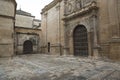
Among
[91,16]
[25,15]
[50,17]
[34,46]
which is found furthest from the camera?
[25,15]

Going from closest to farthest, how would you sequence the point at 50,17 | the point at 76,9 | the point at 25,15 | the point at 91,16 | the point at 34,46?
the point at 91,16, the point at 76,9, the point at 50,17, the point at 34,46, the point at 25,15

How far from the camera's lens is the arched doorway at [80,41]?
9362mm

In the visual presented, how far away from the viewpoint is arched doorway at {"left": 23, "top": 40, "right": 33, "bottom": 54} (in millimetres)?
15312

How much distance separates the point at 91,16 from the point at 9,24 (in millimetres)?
6402

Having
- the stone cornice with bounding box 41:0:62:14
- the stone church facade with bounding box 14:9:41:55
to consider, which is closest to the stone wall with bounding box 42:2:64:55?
the stone cornice with bounding box 41:0:62:14

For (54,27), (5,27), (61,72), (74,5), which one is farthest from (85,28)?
(5,27)

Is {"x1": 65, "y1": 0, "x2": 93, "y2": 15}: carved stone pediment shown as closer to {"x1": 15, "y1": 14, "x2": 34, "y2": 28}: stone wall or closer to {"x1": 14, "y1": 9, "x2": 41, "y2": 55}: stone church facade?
{"x1": 14, "y1": 9, "x2": 41, "y2": 55}: stone church facade

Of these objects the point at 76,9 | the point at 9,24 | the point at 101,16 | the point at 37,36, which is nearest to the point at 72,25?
the point at 76,9

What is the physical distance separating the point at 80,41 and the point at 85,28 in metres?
1.30

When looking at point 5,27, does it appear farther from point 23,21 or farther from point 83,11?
point 23,21

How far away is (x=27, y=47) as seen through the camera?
51.0 feet

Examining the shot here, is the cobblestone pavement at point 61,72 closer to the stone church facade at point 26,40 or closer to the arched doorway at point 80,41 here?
the arched doorway at point 80,41

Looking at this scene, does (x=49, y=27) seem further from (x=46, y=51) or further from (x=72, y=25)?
(x=72, y=25)

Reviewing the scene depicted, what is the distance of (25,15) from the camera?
82.8 ft
